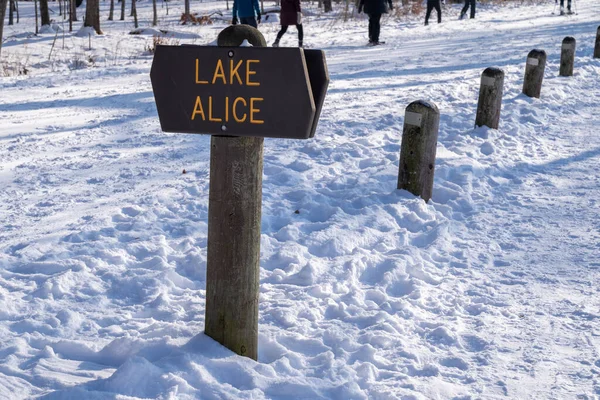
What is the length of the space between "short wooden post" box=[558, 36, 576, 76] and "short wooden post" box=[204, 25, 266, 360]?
996 cm

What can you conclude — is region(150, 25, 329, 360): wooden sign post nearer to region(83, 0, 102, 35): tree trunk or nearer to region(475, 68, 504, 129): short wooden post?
region(475, 68, 504, 129): short wooden post

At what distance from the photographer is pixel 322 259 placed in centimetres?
472

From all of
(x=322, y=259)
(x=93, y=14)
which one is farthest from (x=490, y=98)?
(x=93, y=14)

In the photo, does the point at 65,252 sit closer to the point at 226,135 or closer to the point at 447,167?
the point at 226,135

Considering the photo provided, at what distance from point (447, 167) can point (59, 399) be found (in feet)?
15.3

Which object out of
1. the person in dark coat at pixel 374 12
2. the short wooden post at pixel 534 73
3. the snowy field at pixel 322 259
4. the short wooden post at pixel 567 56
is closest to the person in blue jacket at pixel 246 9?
the person in dark coat at pixel 374 12

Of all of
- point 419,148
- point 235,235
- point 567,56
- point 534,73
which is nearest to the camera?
point 235,235

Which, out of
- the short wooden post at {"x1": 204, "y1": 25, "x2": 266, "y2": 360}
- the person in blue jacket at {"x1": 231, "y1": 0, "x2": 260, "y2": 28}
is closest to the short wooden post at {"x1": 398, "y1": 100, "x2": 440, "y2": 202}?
the short wooden post at {"x1": 204, "y1": 25, "x2": 266, "y2": 360}

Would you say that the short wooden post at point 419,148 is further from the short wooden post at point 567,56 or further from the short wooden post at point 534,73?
the short wooden post at point 567,56

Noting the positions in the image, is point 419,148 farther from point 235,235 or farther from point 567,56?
point 567,56

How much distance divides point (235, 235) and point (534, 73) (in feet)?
25.8

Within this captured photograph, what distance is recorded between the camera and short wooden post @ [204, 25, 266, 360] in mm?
3061

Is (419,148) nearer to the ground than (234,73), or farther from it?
nearer to the ground

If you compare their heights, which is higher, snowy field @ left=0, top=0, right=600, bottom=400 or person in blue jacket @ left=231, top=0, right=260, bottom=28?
person in blue jacket @ left=231, top=0, right=260, bottom=28
